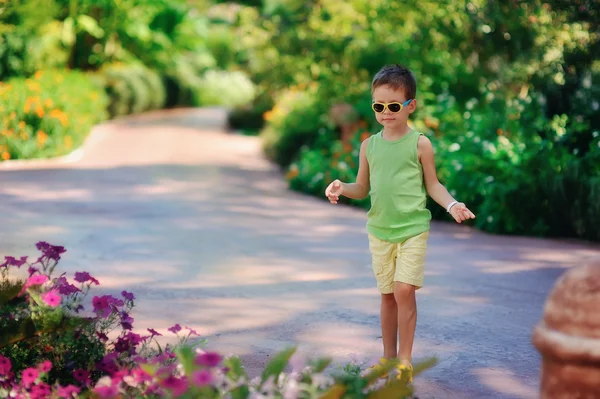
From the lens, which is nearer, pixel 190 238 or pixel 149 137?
pixel 190 238

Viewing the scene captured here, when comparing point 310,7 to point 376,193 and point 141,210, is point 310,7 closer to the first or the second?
point 141,210

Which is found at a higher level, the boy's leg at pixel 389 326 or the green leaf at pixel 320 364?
the green leaf at pixel 320 364

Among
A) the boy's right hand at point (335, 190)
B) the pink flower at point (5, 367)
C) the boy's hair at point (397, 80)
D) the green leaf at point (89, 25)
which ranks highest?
the green leaf at point (89, 25)

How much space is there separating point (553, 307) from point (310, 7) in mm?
14894

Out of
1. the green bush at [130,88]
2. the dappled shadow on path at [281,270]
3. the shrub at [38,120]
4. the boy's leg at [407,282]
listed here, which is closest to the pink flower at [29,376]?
the dappled shadow on path at [281,270]

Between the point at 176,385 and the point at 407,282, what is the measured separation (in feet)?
4.87

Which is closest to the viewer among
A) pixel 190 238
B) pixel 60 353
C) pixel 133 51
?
pixel 60 353

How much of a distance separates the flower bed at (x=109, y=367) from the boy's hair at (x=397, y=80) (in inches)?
52.0

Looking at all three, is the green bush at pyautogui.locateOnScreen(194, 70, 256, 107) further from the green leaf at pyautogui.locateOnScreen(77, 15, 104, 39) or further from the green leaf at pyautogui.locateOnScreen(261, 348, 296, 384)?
the green leaf at pyautogui.locateOnScreen(261, 348, 296, 384)

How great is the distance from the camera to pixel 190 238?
8.40m

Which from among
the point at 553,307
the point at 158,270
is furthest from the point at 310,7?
the point at 553,307

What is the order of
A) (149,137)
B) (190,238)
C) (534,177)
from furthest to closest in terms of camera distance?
(149,137) → (534,177) → (190,238)

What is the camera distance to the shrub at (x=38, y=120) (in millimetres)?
14891

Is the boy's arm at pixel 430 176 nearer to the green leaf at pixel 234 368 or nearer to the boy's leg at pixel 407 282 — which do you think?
the boy's leg at pixel 407 282
